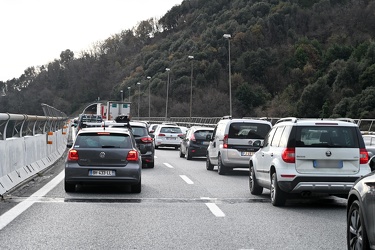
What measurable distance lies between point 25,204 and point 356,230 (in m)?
6.70

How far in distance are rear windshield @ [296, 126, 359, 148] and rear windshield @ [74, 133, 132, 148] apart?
13.5 ft

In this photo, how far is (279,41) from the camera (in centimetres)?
12156

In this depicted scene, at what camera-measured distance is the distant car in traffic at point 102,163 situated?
45.3 feet

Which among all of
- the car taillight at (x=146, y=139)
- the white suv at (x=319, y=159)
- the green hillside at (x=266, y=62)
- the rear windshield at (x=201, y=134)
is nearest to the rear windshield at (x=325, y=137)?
the white suv at (x=319, y=159)

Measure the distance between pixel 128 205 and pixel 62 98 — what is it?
166304 mm

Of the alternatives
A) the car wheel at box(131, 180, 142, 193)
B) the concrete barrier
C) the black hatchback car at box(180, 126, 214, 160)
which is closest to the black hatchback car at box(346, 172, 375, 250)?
the car wheel at box(131, 180, 142, 193)

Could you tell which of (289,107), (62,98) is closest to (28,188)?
(289,107)

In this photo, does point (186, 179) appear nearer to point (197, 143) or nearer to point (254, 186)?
point (254, 186)

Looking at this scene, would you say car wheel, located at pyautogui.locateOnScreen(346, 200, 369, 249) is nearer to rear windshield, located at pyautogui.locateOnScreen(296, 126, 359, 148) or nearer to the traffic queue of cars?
the traffic queue of cars

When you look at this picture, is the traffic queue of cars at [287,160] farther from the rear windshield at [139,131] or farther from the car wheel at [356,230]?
the rear windshield at [139,131]

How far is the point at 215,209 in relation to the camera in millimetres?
11414

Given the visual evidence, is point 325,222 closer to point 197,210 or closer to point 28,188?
point 197,210

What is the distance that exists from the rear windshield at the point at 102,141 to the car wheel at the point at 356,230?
7997mm

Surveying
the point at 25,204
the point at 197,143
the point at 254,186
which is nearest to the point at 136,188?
the point at 254,186
